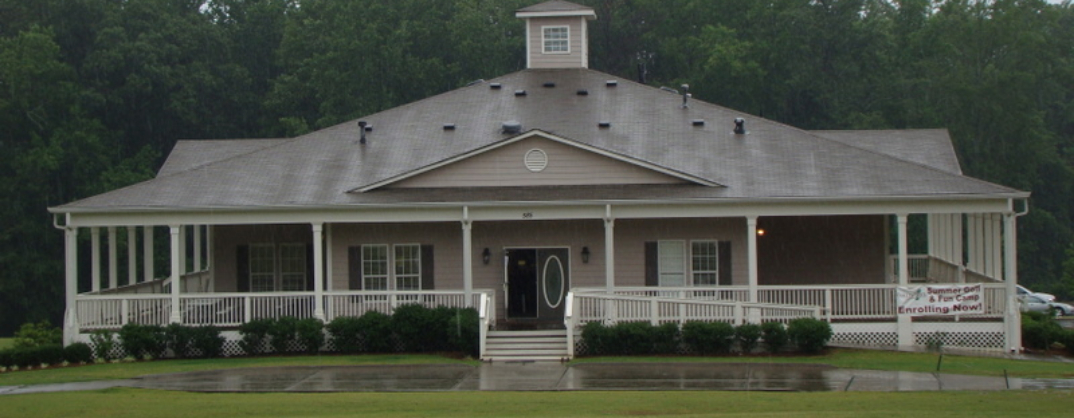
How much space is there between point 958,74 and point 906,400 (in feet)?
145

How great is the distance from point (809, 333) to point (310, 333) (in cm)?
992

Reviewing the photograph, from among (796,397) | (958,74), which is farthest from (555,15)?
(958,74)

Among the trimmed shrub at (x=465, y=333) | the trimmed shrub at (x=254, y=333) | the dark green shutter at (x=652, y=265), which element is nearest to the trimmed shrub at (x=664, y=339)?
the trimmed shrub at (x=465, y=333)

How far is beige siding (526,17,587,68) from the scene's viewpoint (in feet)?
130

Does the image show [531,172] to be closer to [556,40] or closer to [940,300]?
[556,40]

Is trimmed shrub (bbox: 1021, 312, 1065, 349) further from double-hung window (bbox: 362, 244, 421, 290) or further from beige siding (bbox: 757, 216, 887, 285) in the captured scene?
double-hung window (bbox: 362, 244, 421, 290)

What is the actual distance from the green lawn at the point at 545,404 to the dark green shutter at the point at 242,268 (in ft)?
34.8

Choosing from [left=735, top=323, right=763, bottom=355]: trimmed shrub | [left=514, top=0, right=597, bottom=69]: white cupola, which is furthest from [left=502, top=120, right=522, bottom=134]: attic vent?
[left=735, top=323, right=763, bottom=355]: trimmed shrub

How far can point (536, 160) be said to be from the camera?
32.0m

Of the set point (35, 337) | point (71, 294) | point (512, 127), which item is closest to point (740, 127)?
point (512, 127)

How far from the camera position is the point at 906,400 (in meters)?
21.2

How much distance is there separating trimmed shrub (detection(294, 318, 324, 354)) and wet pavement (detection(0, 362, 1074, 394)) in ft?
7.61

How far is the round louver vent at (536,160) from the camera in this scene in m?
32.0

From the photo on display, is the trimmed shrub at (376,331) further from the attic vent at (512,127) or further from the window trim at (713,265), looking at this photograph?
the window trim at (713,265)
